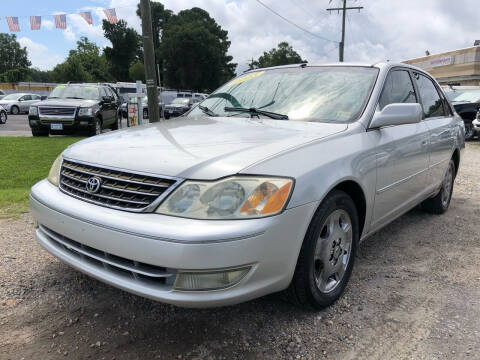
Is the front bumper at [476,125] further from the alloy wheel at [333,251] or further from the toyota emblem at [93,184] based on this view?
the toyota emblem at [93,184]

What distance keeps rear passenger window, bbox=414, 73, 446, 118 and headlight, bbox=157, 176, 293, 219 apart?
2662 mm

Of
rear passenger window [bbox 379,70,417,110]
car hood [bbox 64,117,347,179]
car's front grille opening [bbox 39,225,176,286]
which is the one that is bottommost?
car's front grille opening [bbox 39,225,176,286]

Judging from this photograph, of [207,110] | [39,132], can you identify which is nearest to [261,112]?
[207,110]

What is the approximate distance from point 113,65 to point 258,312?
67.8 metres

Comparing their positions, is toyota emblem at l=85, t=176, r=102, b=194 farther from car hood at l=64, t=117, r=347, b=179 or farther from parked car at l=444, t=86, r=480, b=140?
parked car at l=444, t=86, r=480, b=140

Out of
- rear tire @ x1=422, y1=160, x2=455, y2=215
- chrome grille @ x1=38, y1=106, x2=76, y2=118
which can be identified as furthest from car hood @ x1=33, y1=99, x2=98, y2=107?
rear tire @ x1=422, y1=160, x2=455, y2=215

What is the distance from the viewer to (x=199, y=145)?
245 cm

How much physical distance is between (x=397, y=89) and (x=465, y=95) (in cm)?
1306

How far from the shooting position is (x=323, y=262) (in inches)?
100

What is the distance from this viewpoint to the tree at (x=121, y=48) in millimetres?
62156

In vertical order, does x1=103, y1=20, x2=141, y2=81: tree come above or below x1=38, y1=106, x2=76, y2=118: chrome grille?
above

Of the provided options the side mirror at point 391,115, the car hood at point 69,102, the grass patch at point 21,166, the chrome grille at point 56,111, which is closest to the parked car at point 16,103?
the car hood at point 69,102

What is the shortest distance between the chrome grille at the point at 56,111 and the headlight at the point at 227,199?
10078 mm

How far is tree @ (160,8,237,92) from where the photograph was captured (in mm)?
50156
